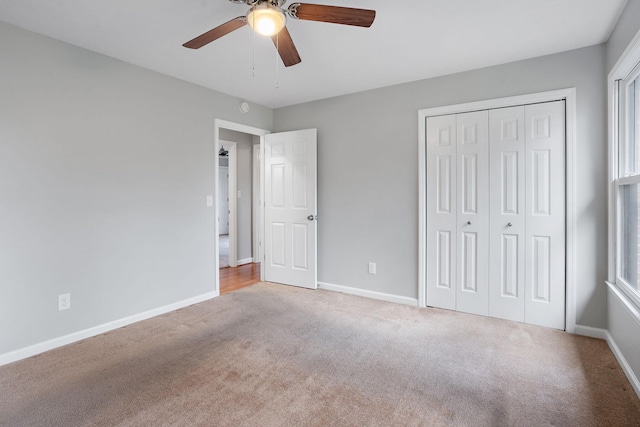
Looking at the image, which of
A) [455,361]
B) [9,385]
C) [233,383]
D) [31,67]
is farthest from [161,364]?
[31,67]

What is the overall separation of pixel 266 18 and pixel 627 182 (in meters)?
2.60

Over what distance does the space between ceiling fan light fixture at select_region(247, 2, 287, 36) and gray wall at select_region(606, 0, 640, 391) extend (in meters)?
2.08

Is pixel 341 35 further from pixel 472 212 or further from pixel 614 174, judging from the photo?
pixel 614 174

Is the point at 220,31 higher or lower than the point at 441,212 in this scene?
higher

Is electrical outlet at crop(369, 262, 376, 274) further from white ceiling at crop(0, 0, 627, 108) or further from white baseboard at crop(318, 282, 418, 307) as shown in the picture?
white ceiling at crop(0, 0, 627, 108)

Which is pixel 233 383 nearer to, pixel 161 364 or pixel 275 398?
pixel 275 398

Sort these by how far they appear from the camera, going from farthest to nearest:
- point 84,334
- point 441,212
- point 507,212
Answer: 1. point 441,212
2. point 507,212
3. point 84,334

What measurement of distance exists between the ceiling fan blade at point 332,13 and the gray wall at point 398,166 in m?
1.86

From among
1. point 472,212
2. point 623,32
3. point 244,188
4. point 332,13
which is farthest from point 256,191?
point 623,32

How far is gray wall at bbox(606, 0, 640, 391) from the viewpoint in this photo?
193cm

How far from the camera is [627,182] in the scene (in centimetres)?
222

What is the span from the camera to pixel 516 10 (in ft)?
7.04

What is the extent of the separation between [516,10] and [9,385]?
407 centimetres

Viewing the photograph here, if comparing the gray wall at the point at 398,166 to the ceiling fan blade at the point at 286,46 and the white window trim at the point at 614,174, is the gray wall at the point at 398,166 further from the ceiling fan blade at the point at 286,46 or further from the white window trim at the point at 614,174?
the ceiling fan blade at the point at 286,46
